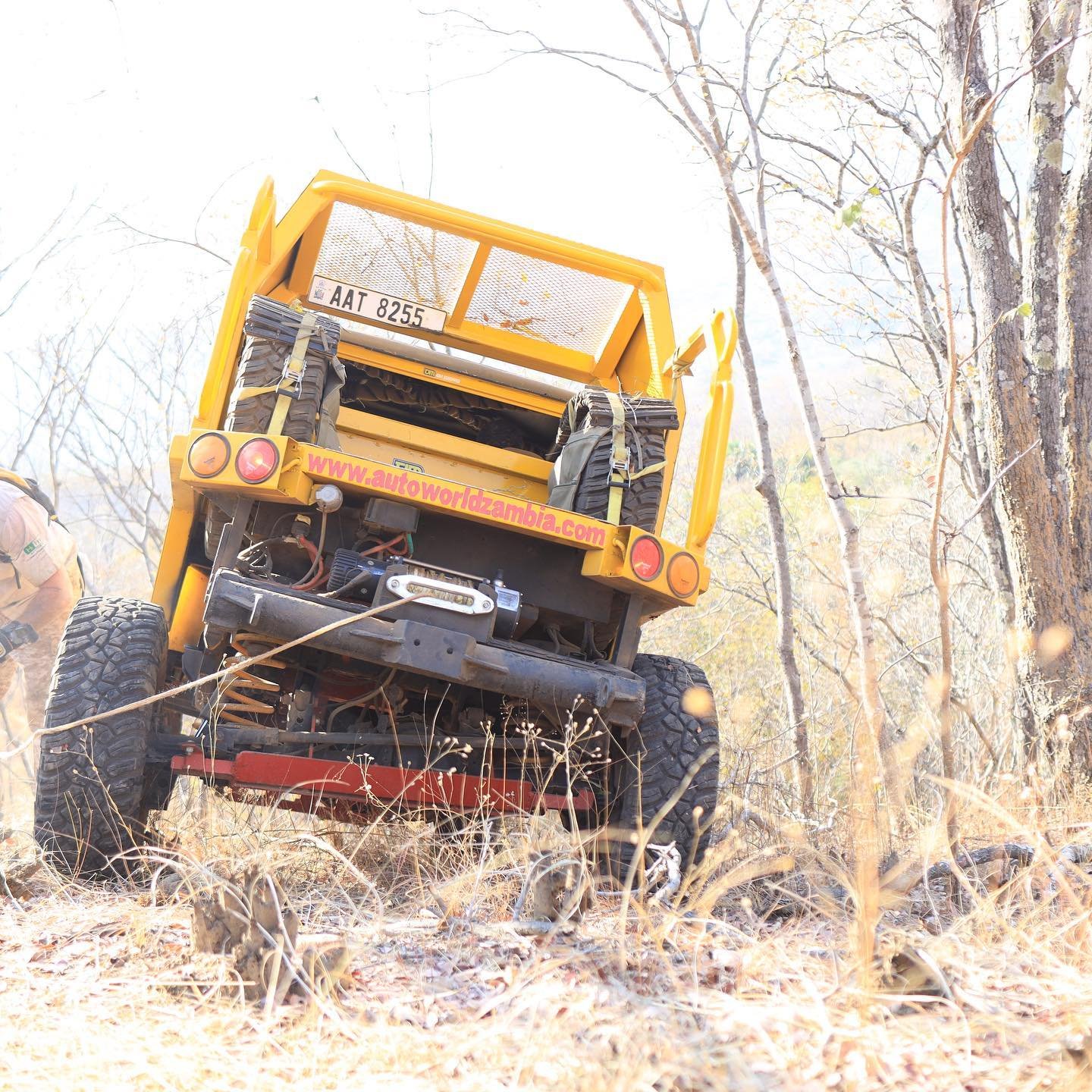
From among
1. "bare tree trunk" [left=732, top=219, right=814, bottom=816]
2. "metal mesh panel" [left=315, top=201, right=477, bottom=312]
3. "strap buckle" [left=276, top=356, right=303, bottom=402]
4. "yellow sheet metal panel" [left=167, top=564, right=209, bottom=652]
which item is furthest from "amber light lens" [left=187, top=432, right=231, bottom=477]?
"bare tree trunk" [left=732, top=219, right=814, bottom=816]

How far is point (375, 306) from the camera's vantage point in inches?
237

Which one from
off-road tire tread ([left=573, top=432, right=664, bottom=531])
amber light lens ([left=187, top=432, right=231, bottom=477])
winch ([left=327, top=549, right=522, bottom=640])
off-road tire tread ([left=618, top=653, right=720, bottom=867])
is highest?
off-road tire tread ([left=573, top=432, right=664, bottom=531])

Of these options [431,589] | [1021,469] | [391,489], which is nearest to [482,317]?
[391,489]

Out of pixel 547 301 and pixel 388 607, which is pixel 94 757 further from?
pixel 547 301

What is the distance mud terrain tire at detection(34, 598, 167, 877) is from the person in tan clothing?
2.57 m

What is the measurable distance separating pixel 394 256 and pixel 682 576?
7.85ft

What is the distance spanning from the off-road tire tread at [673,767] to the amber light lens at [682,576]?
362 mm

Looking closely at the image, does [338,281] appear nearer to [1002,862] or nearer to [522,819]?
[522,819]

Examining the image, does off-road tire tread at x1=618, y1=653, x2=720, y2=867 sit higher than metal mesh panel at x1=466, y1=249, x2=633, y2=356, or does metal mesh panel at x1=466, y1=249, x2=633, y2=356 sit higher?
metal mesh panel at x1=466, y1=249, x2=633, y2=356

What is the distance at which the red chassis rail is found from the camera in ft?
13.5

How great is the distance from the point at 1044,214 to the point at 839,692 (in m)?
6.44

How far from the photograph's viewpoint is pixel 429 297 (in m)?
6.10

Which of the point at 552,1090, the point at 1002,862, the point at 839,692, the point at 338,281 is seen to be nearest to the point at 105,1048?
the point at 552,1090

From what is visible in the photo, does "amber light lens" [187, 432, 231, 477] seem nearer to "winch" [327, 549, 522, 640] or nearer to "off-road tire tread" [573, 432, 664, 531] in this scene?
"winch" [327, 549, 522, 640]
